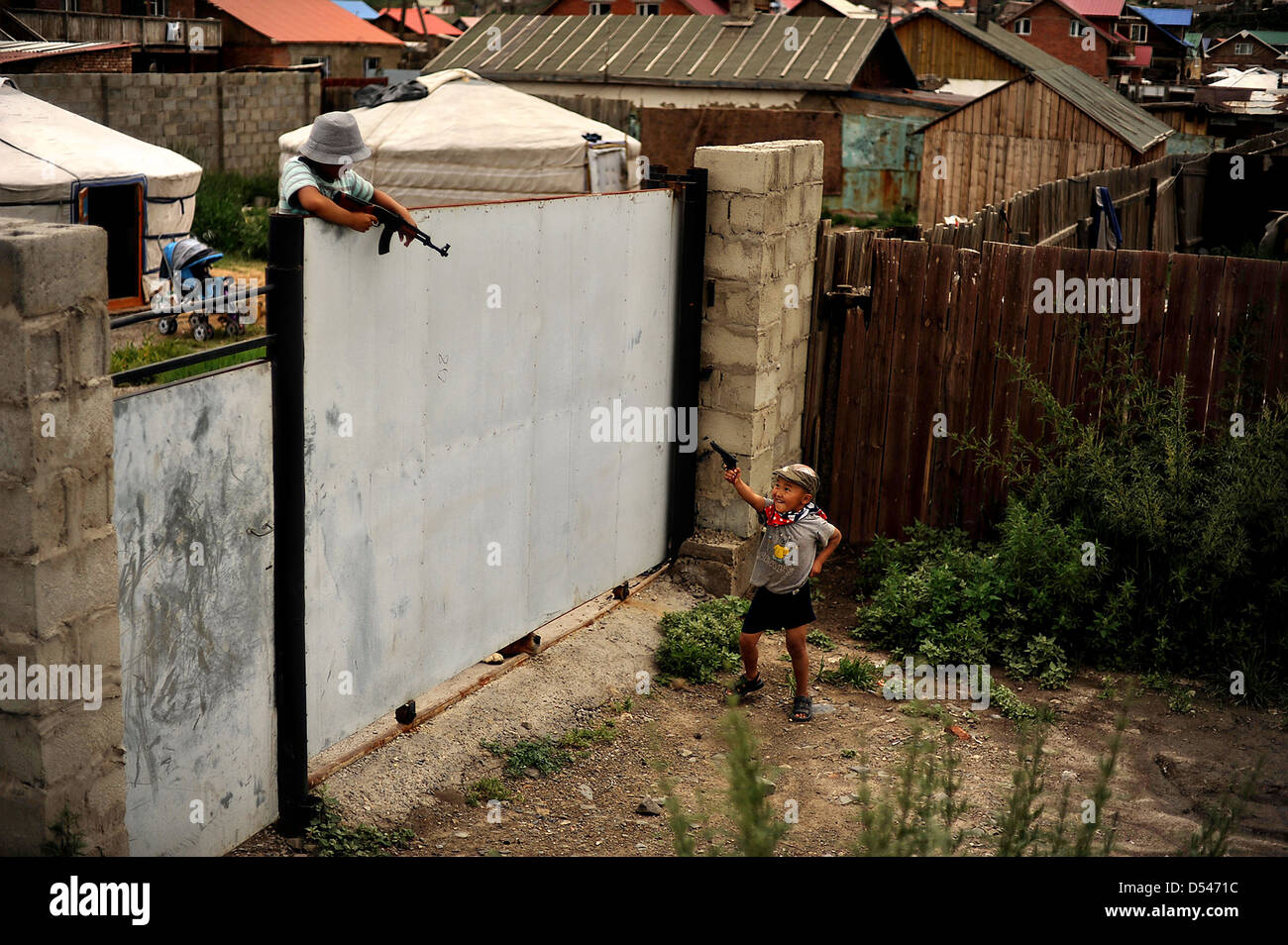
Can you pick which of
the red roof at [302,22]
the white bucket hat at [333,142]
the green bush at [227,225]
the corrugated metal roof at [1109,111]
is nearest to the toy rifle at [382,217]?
the white bucket hat at [333,142]

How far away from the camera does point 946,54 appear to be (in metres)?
38.5

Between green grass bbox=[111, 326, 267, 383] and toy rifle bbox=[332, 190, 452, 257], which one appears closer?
toy rifle bbox=[332, 190, 452, 257]

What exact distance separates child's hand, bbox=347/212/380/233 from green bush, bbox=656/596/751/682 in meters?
2.92

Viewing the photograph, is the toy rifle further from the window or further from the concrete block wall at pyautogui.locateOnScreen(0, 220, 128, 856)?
the window

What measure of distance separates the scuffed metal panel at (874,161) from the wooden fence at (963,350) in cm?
1549

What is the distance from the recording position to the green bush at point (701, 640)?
6.44m

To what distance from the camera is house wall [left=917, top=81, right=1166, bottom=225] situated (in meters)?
19.2

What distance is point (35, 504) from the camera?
3203mm

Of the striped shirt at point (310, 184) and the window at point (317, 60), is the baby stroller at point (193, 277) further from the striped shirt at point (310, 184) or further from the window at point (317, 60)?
the window at point (317, 60)

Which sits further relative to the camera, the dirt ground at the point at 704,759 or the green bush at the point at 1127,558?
the green bush at the point at 1127,558

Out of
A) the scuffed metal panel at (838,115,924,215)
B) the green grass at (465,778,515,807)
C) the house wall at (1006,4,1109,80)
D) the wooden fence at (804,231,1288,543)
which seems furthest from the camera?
the house wall at (1006,4,1109,80)

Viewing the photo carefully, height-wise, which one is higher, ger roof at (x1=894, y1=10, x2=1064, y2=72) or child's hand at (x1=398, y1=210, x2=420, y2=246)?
ger roof at (x1=894, y1=10, x2=1064, y2=72)

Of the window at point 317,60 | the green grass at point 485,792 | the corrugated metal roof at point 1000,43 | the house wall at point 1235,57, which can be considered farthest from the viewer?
the house wall at point 1235,57

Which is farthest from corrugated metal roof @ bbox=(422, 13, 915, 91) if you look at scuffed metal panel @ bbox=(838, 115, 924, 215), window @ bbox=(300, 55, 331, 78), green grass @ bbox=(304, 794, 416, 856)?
green grass @ bbox=(304, 794, 416, 856)
